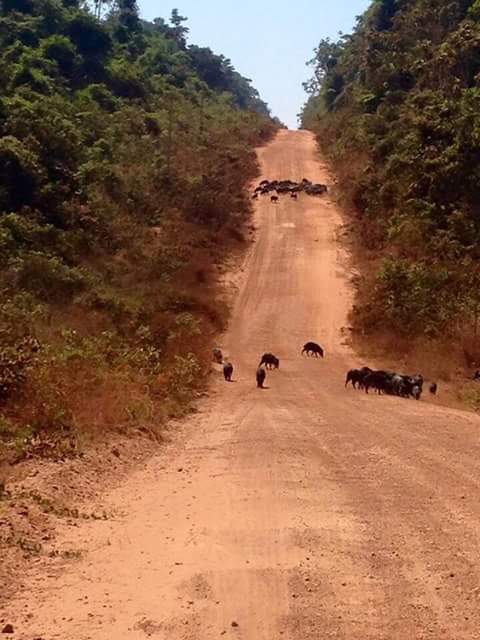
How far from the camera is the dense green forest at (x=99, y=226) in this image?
12.1 meters

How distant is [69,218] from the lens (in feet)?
86.3

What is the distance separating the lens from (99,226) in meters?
27.5

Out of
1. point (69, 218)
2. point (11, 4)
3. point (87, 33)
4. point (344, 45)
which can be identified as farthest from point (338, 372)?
point (344, 45)

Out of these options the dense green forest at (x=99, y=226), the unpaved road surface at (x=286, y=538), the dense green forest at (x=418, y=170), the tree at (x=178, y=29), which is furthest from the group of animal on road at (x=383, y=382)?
the tree at (x=178, y=29)

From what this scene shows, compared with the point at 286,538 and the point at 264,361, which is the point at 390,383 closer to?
the point at 264,361

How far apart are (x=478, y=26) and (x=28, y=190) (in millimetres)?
24302

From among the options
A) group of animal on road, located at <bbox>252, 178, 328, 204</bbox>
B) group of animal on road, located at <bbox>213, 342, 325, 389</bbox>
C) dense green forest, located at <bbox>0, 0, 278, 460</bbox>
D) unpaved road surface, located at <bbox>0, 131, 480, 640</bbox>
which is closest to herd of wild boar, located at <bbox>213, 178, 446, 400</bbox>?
group of animal on road, located at <bbox>213, 342, 325, 389</bbox>

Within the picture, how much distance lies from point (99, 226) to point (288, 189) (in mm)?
18967

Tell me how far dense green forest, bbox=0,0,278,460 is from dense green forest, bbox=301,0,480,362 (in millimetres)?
5842

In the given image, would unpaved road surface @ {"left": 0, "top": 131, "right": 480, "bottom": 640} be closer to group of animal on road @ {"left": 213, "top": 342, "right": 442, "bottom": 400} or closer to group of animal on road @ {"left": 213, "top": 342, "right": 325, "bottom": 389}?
group of animal on road @ {"left": 213, "top": 342, "right": 442, "bottom": 400}

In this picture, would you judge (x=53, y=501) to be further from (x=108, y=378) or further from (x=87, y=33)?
(x=87, y=33)

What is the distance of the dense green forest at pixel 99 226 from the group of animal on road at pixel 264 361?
617mm

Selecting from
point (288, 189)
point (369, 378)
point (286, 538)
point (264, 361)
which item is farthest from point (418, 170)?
point (286, 538)

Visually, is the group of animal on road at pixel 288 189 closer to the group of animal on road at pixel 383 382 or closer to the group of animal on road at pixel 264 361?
the group of animal on road at pixel 264 361
